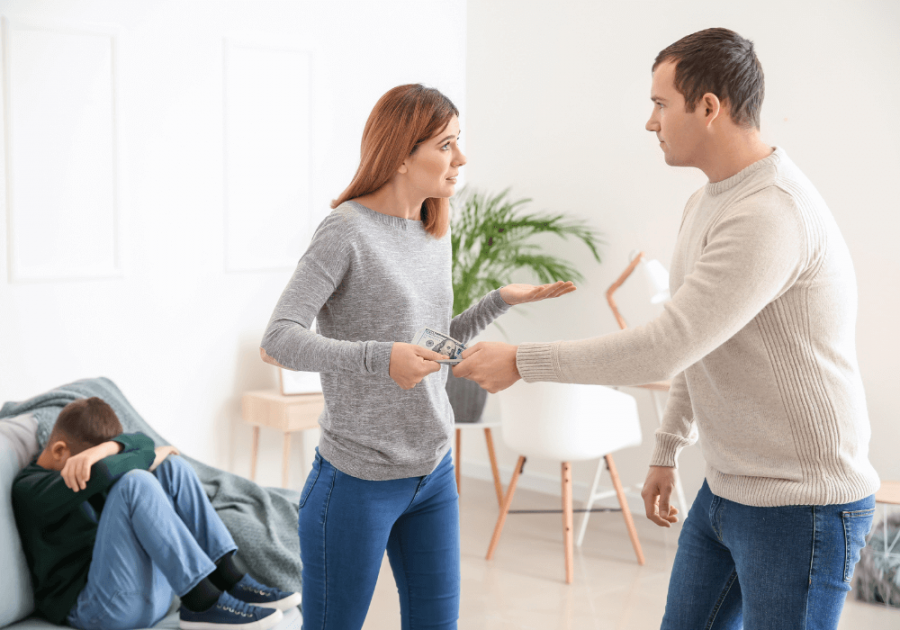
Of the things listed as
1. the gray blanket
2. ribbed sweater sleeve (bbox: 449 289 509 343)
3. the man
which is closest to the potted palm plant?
the gray blanket

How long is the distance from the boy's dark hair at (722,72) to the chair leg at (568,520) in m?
2.35

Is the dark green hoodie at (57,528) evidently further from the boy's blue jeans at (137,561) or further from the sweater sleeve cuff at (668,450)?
the sweater sleeve cuff at (668,450)

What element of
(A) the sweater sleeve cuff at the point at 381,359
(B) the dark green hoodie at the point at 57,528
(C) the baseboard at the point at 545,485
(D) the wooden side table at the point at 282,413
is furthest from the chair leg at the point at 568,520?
(A) the sweater sleeve cuff at the point at 381,359

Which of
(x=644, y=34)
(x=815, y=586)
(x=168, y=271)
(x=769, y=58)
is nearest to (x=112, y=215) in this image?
(x=168, y=271)

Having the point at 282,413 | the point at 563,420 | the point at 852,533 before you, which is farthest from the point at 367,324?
the point at 282,413

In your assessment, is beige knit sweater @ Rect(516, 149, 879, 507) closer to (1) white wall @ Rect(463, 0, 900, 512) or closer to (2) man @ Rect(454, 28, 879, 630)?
(2) man @ Rect(454, 28, 879, 630)

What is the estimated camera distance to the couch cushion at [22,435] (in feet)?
8.41

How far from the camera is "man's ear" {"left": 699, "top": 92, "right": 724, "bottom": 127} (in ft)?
4.24

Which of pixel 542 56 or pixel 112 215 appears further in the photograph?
pixel 542 56

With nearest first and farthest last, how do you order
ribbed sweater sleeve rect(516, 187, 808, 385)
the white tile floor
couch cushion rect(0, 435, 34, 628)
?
ribbed sweater sleeve rect(516, 187, 808, 385)
couch cushion rect(0, 435, 34, 628)
the white tile floor

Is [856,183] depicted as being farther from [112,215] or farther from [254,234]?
[112,215]

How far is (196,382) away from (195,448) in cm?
32

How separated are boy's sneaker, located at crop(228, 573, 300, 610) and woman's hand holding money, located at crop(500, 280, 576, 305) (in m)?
1.42

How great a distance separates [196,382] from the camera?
13.6 ft
